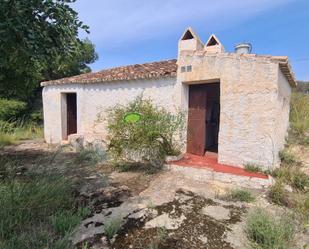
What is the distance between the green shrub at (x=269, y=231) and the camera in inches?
175

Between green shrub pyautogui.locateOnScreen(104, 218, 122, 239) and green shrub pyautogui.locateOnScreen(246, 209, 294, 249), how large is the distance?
2349 millimetres

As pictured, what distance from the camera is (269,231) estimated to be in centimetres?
462

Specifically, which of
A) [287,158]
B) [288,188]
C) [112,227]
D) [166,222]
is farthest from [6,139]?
[288,188]

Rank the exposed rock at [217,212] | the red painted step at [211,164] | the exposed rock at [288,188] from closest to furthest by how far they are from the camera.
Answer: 1. the exposed rock at [217,212]
2. the exposed rock at [288,188]
3. the red painted step at [211,164]

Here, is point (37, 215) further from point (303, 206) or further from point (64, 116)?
point (64, 116)

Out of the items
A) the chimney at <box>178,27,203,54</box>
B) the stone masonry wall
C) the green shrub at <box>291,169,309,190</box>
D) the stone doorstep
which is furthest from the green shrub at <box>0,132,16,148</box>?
the green shrub at <box>291,169,309,190</box>

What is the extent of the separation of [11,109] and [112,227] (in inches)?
633

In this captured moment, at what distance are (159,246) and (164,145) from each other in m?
4.68

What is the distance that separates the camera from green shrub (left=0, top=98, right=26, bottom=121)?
56.6ft

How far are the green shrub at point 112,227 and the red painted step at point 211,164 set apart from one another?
3745 mm

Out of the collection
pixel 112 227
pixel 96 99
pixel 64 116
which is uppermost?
pixel 96 99

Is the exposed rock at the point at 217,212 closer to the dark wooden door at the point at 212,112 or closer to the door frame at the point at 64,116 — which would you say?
the dark wooden door at the point at 212,112

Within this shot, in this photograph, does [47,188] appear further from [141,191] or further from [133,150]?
[133,150]

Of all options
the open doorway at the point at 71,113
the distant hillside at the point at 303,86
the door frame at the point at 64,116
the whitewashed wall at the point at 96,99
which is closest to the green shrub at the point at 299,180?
the whitewashed wall at the point at 96,99
